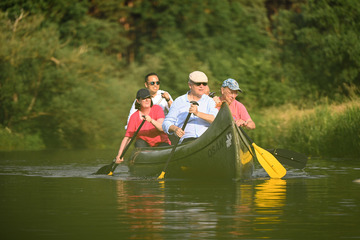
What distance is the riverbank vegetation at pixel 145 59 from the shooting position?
29891 millimetres

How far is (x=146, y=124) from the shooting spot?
13.2 metres

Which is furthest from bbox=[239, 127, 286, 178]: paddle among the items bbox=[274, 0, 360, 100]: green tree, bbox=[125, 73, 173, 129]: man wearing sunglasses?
bbox=[274, 0, 360, 100]: green tree

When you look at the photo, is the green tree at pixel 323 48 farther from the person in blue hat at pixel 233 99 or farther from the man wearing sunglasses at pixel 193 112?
the man wearing sunglasses at pixel 193 112

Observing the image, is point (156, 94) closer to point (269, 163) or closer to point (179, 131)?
point (179, 131)

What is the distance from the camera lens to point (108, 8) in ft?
130

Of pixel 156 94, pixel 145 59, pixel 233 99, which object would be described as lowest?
pixel 233 99

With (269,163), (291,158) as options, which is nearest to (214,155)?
(269,163)

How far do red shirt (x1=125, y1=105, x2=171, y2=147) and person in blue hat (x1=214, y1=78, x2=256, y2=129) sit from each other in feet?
3.02

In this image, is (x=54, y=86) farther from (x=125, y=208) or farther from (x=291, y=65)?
(x=125, y=208)

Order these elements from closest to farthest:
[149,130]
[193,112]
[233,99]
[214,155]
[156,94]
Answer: [193,112] → [214,155] → [233,99] → [149,130] → [156,94]

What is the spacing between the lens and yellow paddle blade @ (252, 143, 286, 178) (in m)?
12.7

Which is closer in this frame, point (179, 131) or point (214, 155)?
A: point (179, 131)

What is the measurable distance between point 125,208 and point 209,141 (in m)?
3.10

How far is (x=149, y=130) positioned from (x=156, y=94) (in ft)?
2.75
